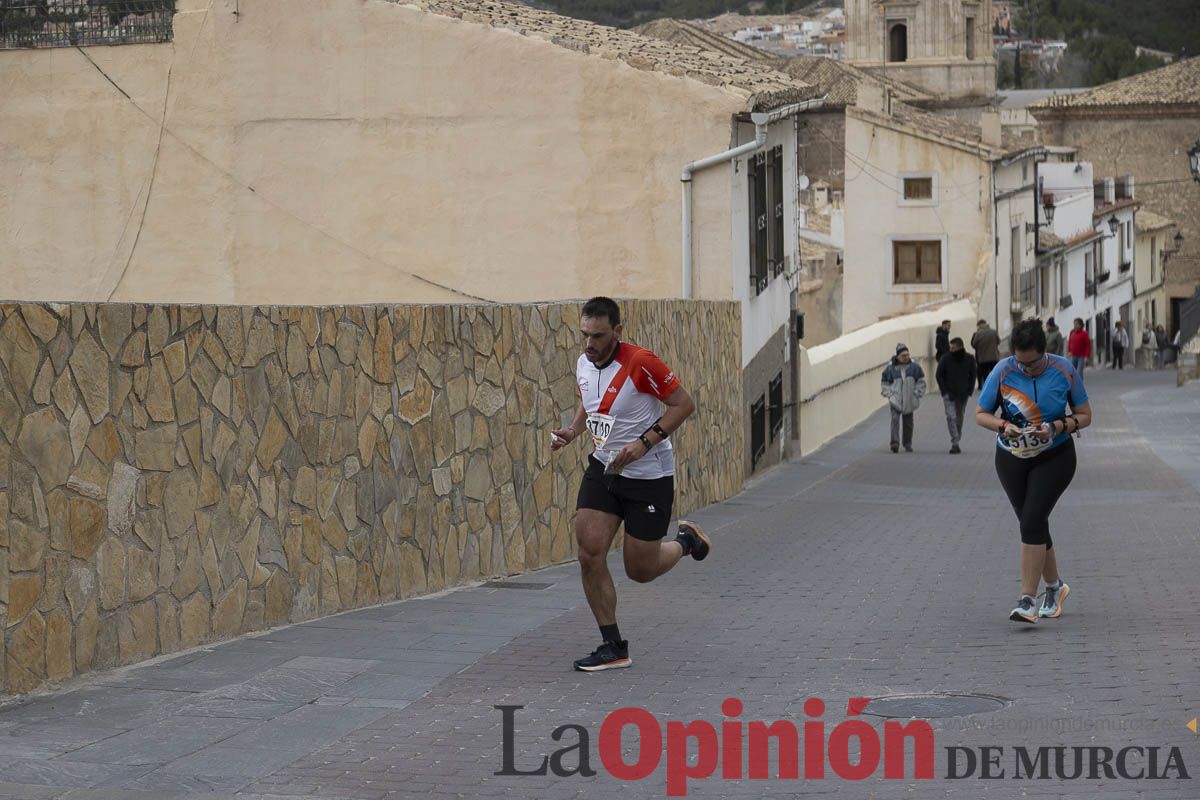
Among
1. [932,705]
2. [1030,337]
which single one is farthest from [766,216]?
[932,705]

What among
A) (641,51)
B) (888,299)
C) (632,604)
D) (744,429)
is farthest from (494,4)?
(888,299)

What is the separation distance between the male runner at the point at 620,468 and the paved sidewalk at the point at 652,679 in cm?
43

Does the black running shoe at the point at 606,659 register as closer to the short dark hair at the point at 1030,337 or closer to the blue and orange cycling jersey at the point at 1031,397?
the blue and orange cycling jersey at the point at 1031,397

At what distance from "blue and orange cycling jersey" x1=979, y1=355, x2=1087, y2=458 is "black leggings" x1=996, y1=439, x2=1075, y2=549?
0.21ft

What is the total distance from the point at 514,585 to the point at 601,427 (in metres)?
3.13

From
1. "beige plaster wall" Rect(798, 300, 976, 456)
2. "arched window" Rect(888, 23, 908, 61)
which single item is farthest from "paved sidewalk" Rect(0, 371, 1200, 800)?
"arched window" Rect(888, 23, 908, 61)

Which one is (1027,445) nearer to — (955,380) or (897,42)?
(955,380)

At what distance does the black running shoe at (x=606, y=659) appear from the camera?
26.8ft

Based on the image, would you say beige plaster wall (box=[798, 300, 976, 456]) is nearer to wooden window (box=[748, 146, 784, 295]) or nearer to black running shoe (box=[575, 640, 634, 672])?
wooden window (box=[748, 146, 784, 295])

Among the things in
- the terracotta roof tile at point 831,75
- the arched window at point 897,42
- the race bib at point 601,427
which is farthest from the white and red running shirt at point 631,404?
the arched window at point 897,42

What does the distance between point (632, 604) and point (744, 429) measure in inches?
360

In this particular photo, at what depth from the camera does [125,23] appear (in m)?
19.2

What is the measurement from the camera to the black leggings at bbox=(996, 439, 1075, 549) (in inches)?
364

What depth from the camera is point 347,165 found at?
62.2 ft
